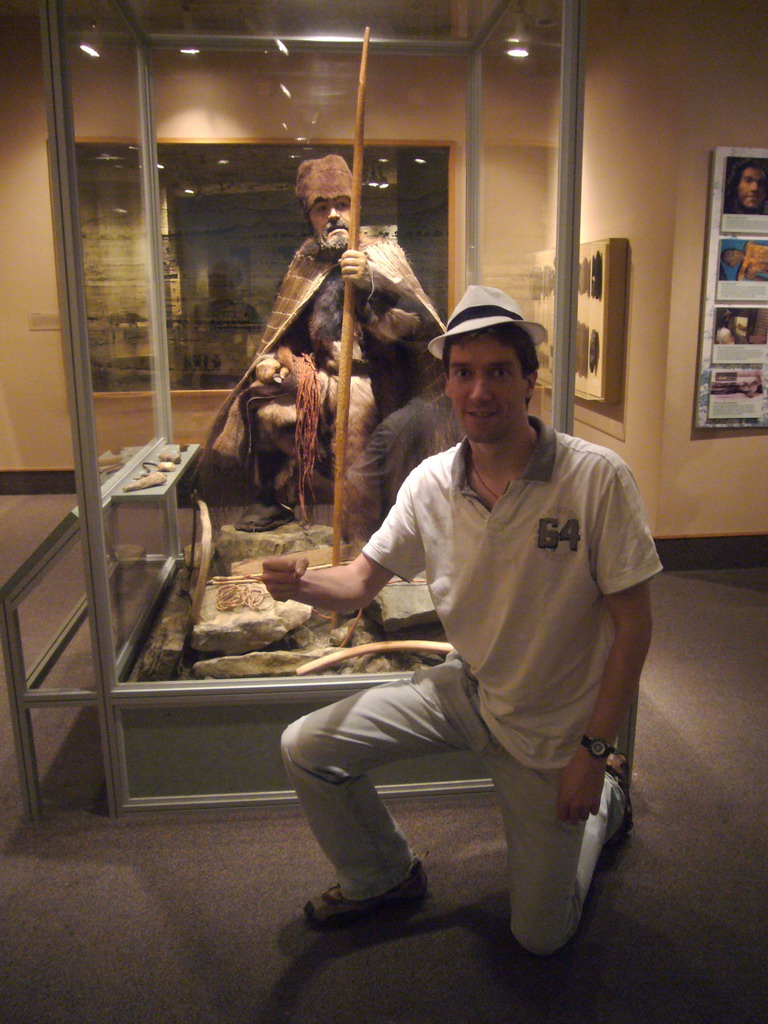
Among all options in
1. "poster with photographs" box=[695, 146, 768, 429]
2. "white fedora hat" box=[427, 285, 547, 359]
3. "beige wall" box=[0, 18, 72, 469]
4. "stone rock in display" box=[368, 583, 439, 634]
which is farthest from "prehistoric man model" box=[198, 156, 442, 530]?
"beige wall" box=[0, 18, 72, 469]

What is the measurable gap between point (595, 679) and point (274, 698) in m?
0.91

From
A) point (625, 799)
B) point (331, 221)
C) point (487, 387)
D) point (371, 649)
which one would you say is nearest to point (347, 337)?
point (331, 221)

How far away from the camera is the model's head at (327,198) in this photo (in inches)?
96.7

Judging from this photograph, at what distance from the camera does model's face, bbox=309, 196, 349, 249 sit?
2486 mm

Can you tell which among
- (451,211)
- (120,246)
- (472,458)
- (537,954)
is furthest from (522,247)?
(537,954)

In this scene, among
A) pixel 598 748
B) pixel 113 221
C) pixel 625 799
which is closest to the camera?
pixel 598 748

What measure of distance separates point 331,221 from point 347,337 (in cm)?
37

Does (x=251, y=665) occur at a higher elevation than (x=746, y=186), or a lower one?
lower

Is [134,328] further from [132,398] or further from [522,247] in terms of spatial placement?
[522,247]

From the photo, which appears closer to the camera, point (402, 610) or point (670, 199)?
point (402, 610)

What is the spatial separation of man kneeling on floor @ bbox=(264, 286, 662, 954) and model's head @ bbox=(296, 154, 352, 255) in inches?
41.4

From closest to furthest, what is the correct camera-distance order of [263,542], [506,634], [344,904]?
1. [506,634]
2. [344,904]
3. [263,542]

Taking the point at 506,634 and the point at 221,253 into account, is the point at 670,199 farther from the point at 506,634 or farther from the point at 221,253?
the point at 506,634

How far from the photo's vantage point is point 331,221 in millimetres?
2500
